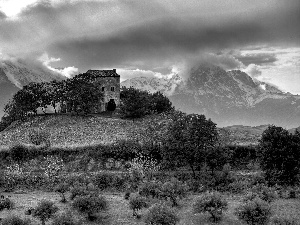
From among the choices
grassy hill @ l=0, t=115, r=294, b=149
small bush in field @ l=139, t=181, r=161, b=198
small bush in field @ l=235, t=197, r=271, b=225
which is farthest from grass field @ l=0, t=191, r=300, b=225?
grassy hill @ l=0, t=115, r=294, b=149

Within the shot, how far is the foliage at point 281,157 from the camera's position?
58.3 m

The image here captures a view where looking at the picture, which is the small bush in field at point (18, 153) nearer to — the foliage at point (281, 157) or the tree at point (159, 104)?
the tree at point (159, 104)

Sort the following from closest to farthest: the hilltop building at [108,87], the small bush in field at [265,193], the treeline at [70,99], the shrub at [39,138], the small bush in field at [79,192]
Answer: the small bush in field at [79,192] < the small bush in field at [265,193] < the shrub at [39,138] < the treeline at [70,99] < the hilltop building at [108,87]

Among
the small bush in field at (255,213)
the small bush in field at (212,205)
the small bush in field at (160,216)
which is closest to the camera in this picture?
the small bush in field at (160,216)

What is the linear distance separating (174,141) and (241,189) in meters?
15.2

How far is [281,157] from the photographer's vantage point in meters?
58.5

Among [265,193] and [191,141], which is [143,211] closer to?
[265,193]

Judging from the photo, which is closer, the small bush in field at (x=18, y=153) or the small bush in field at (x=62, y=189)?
the small bush in field at (x=62, y=189)

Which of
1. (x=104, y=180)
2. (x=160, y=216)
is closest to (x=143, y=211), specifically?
(x=160, y=216)

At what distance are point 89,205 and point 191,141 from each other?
25969 mm

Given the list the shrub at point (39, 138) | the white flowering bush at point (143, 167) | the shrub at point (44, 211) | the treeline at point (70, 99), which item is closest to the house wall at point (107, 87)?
the treeline at point (70, 99)

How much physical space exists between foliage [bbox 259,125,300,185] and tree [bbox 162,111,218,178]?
1049 centimetres

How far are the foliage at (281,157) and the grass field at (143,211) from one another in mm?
6018

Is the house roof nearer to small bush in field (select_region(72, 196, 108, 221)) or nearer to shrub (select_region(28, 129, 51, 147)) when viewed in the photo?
shrub (select_region(28, 129, 51, 147))
